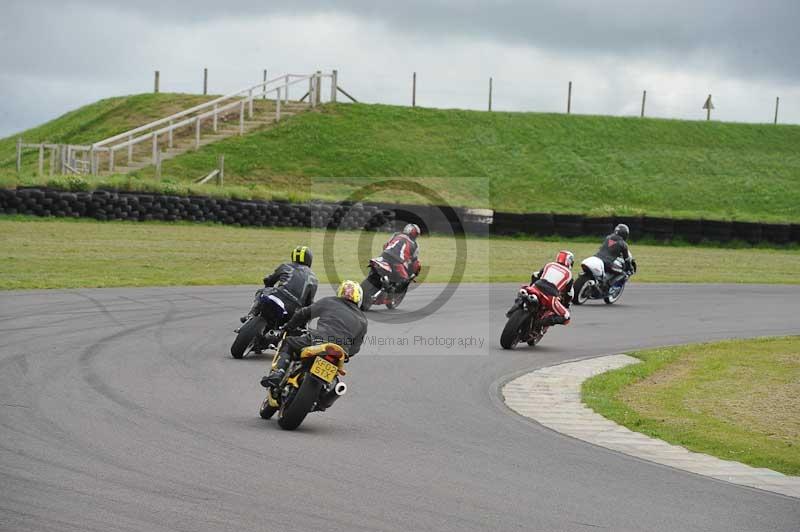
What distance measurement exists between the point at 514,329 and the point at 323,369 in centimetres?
650

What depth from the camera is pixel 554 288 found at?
15500 mm

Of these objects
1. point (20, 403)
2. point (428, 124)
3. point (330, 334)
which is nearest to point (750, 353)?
point (330, 334)

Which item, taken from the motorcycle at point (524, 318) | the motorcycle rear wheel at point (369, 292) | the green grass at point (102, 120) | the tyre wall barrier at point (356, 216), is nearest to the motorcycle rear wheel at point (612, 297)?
the motorcycle rear wheel at point (369, 292)

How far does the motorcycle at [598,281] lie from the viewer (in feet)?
69.8

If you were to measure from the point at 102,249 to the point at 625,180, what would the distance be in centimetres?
3004

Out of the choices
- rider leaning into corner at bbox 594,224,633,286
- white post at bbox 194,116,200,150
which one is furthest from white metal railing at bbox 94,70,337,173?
rider leaning into corner at bbox 594,224,633,286

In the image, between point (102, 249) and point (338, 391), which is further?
point (102, 249)

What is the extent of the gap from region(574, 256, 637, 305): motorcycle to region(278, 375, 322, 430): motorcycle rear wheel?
12.6m

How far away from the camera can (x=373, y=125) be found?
169 ft

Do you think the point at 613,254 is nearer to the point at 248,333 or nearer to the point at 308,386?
the point at 248,333

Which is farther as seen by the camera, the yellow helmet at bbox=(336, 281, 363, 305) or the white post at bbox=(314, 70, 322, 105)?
the white post at bbox=(314, 70, 322, 105)

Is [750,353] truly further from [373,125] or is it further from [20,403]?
[373,125]

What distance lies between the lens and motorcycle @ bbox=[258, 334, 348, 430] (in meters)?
9.22

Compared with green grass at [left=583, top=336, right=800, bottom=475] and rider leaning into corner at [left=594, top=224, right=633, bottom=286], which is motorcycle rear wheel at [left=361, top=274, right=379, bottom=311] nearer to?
green grass at [left=583, top=336, right=800, bottom=475]
